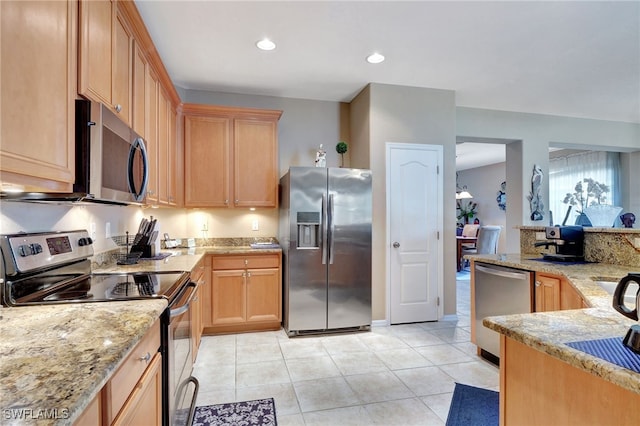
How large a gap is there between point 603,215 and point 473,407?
2335 mm

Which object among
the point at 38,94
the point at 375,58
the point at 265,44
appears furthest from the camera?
the point at 375,58

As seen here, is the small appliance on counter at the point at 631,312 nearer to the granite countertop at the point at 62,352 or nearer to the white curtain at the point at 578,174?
the granite countertop at the point at 62,352

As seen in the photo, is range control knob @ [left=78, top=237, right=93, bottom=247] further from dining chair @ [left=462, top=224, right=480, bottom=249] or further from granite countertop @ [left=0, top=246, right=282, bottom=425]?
dining chair @ [left=462, top=224, right=480, bottom=249]

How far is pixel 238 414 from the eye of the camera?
79.4 inches

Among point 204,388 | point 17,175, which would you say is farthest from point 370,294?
point 17,175

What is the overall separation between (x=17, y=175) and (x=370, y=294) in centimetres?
310

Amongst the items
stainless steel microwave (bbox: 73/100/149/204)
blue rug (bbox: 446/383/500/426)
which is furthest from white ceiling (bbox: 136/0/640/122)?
blue rug (bbox: 446/383/500/426)

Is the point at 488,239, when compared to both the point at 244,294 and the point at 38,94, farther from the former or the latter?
the point at 38,94

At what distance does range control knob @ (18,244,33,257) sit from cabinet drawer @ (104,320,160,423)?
63cm

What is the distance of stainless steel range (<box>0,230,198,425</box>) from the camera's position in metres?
1.29

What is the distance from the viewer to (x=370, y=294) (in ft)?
11.5

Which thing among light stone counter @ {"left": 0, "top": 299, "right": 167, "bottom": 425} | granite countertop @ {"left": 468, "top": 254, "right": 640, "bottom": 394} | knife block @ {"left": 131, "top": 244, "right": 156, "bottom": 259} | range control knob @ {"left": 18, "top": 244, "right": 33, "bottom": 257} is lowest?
granite countertop @ {"left": 468, "top": 254, "right": 640, "bottom": 394}

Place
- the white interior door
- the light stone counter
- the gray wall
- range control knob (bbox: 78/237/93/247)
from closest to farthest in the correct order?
1. the light stone counter
2. range control knob (bbox: 78/237/93/247)
3. the white interior door
4. the gray wall

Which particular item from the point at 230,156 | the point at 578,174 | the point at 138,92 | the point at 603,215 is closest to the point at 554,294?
the point at 603,215
